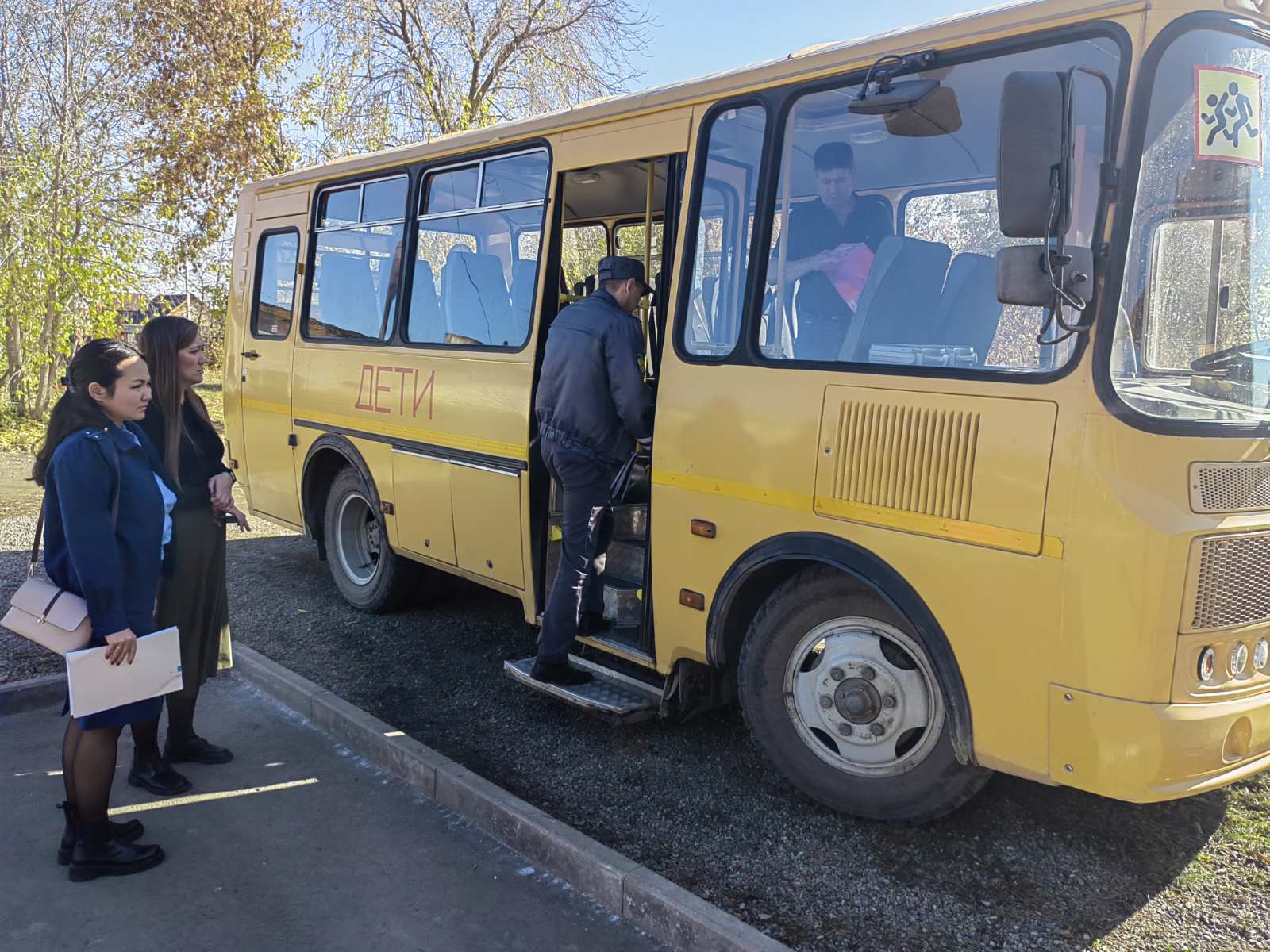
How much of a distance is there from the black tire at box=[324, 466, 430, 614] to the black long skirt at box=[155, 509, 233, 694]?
6.53ft

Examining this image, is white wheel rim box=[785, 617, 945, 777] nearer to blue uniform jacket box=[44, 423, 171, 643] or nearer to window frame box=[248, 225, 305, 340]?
blue uniform jacket box=[44, 423, 171, 643]

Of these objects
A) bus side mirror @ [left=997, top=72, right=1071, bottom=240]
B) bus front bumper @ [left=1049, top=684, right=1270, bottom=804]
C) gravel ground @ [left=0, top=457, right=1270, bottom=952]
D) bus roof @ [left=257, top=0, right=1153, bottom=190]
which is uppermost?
bus roof @ [left=257, top=0, right=1153, bottom=190]

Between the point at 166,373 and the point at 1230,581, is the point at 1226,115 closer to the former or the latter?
the point at 1230,581

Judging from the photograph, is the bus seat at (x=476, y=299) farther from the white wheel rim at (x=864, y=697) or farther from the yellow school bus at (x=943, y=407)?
the white wheel rim at (x=864, y=697)

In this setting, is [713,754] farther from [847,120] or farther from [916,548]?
[847,120]

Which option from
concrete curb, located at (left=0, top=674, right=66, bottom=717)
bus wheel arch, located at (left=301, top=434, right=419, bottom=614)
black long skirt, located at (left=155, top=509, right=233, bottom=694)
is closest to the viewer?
black long skirt, located at (left=155, top=509, right=233, bottom=694)

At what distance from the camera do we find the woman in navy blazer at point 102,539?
3.34m

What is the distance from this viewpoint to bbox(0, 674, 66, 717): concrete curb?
16.2 ft

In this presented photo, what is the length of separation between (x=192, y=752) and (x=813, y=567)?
2.90 m

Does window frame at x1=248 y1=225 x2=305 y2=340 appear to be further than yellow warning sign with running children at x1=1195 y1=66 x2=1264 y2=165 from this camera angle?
Yes

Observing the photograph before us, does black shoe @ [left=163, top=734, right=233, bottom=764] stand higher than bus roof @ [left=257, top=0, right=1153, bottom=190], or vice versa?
bus roof @ [left=257, top=0, right=1153, bottom=190]

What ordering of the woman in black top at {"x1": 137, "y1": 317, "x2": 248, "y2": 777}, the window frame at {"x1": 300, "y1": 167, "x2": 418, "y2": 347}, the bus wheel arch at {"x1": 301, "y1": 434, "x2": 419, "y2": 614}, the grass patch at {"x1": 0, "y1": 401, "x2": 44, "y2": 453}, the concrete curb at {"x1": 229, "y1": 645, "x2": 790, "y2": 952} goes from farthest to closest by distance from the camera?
the grass patch at {"x1": 0, "y1": 401, "x2": 44, "y2": 453}, the bus wheel arch at {"x1": 301, "y1": 434, "x2": 419, "y2": 614}, the window frame at {"x1": 300, "y1": 167, "x2": 418, "y2": 347}, the woman in black top at {"x1": 137, "y1": 317, "x2": 248, "y2": 777}, the concrete curb at {"x1": 229, "y1": 645, "x2": 790, "y2": 952}

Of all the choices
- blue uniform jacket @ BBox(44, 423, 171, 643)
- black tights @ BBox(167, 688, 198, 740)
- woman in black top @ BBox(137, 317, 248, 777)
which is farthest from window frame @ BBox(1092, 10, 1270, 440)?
black tights @ BBox(167, 688, 198, 740)

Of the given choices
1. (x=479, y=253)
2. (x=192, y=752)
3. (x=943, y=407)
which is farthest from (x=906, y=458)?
(x=192, y=752)
